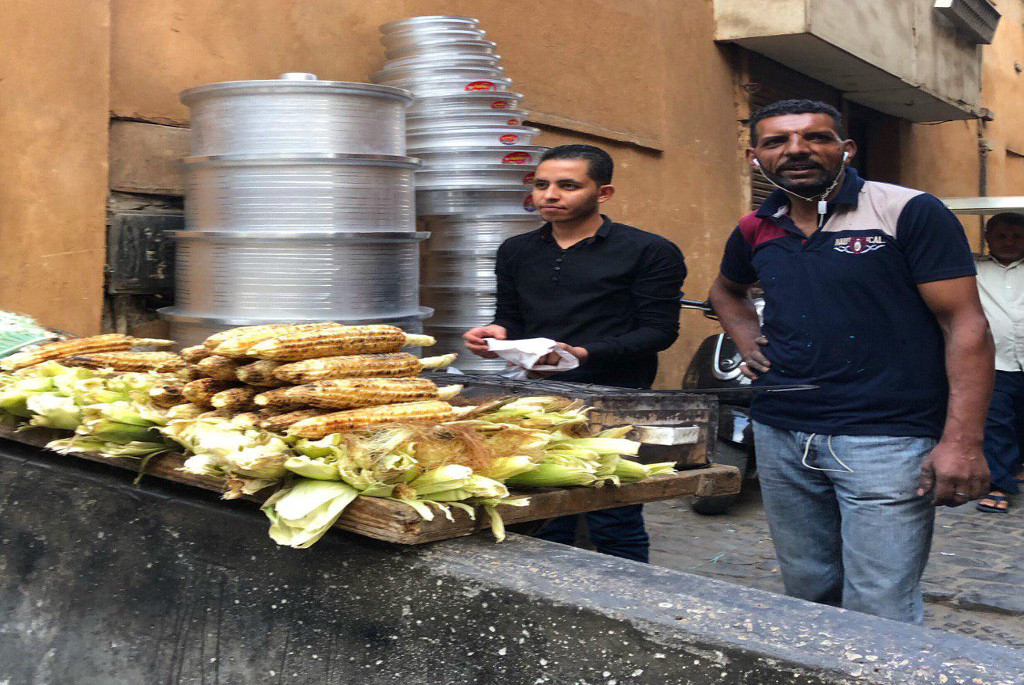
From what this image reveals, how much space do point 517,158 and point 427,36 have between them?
829 mm

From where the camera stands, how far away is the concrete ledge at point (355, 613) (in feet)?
5.95

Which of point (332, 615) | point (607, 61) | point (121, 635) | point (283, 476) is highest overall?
point (607, 61)

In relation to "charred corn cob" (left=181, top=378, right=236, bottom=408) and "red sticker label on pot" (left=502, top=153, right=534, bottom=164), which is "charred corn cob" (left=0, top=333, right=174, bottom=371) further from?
"red sticker label on pot" (left=502, top=153, right=534, bottom=164)

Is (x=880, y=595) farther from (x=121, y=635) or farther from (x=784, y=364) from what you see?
(x=121, y=635)

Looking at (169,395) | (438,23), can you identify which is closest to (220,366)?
(169,395)

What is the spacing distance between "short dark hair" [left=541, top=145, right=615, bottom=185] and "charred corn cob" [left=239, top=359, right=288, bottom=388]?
170 cm

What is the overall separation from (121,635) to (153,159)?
289 cm

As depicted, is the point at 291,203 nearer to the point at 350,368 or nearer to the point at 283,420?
the point at 350,368

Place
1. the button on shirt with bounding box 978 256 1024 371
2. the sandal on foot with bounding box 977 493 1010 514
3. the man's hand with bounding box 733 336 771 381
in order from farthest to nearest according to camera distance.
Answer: the button on shirt with bounding box 978 256 1024 371 → the sandal on foot with bounding box 977 493 1010 514 → the man's hand with bounding box 733 336 771 381

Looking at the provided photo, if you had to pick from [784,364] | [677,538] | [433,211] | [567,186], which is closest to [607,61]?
[433,211]

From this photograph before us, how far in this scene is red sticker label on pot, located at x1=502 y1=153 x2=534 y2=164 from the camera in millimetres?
5441

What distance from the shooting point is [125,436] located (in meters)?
2.75

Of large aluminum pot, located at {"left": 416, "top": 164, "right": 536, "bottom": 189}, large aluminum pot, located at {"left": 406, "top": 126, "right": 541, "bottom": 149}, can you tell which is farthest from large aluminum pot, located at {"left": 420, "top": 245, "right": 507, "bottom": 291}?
large aluminum pot, located at {"left": 406, "top": 126, "right": 541, "bottom": 149}

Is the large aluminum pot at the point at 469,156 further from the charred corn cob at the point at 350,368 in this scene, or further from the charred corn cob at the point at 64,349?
the charred corn cob at the point at 350,368
